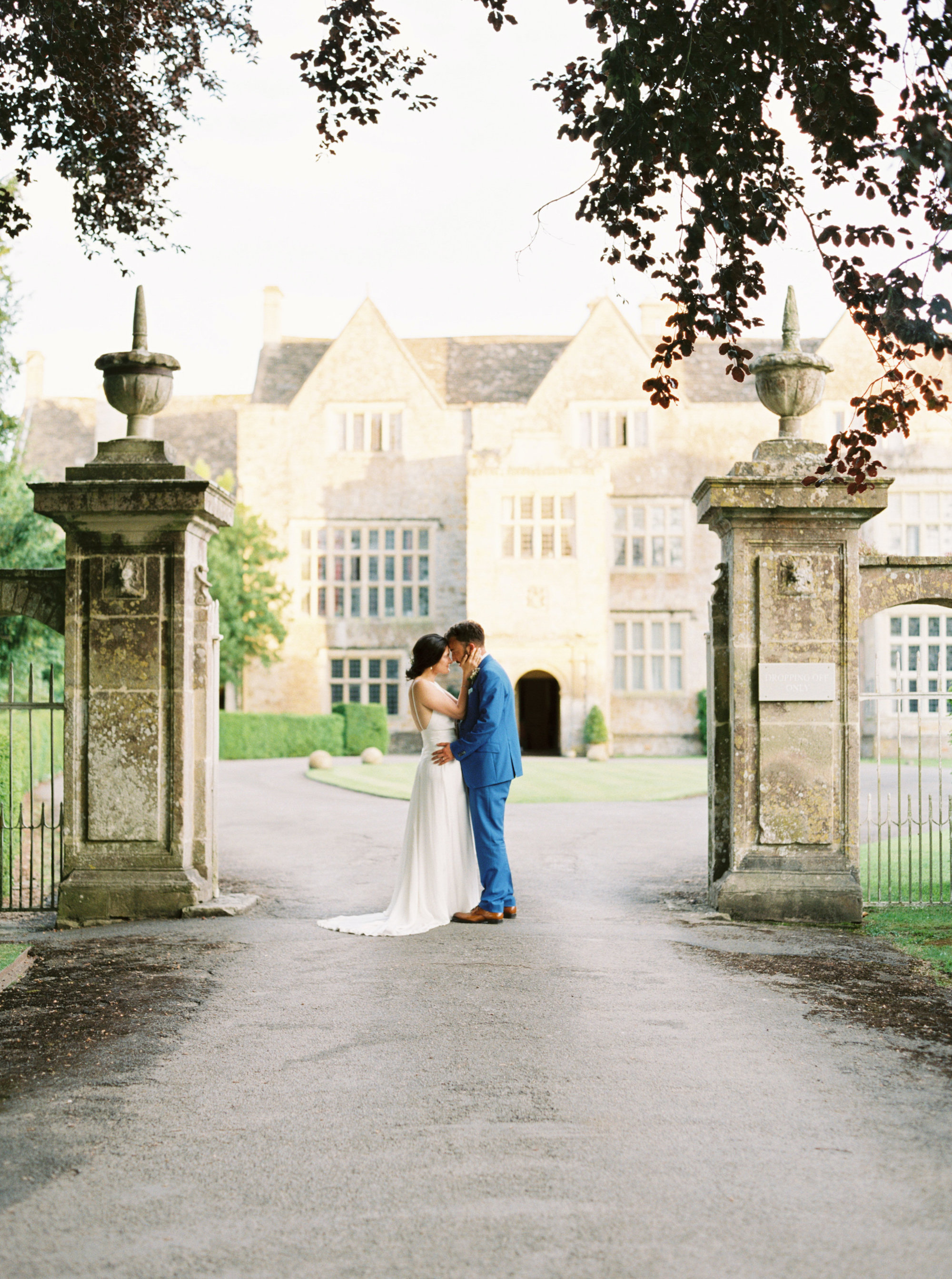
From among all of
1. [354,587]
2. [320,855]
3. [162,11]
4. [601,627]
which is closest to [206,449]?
[354,587]

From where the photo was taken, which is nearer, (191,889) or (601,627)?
(191,889)

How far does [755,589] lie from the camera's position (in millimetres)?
7551

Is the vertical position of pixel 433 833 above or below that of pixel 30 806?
below

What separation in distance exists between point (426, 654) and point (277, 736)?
21295 mm

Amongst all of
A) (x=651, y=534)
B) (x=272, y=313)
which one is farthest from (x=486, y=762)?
(x=272, y=313)

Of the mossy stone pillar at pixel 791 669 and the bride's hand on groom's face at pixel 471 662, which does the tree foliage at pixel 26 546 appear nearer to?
the bride's hand on groom's face at pixel 471 662

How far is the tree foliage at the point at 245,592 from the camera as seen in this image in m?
28.4

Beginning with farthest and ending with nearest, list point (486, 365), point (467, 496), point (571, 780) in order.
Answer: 1. point (486, 365)
2. point (467, 496)
3. point (571, 780)

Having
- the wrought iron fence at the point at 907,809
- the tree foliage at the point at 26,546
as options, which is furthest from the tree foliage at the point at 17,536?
the wrought iron fence at the point at 907,809

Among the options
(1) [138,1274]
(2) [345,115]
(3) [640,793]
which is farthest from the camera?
(3) [640,793]

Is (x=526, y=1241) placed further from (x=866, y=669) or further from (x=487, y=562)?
(x=866, y=669)

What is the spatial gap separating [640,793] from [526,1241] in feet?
50.6

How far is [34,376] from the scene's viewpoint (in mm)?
39031

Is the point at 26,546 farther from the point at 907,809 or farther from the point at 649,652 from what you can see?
the point at 649,652
